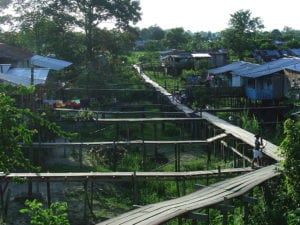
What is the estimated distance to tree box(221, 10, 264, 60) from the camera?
57.2 meters

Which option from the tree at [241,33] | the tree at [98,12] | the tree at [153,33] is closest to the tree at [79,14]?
the tree at [98,12]

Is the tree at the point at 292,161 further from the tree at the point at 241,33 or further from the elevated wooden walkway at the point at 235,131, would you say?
the tree at the point at 241,33

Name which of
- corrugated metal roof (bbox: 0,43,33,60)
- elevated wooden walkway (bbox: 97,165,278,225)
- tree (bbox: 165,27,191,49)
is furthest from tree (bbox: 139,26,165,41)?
elevated wooden walkway (bbox: 97,165,278,225)

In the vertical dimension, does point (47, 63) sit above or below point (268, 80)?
above

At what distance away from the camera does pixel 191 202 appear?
1006cm

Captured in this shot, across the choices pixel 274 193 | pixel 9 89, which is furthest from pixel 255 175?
pixel 9 89

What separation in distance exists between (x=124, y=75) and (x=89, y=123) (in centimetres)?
2174

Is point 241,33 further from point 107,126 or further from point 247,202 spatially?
point 247,202

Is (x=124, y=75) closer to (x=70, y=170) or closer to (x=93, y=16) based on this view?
(x=93, y=16)

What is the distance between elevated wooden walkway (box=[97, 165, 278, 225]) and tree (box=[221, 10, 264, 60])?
4573 centimetres

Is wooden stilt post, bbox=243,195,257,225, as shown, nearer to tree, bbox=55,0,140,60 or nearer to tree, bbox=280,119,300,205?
tree, bbox=280,119,300,205

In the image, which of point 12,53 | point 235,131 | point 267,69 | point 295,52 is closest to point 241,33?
point 295,52

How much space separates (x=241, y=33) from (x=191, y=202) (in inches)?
2133

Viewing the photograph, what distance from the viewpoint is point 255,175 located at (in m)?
12.8
